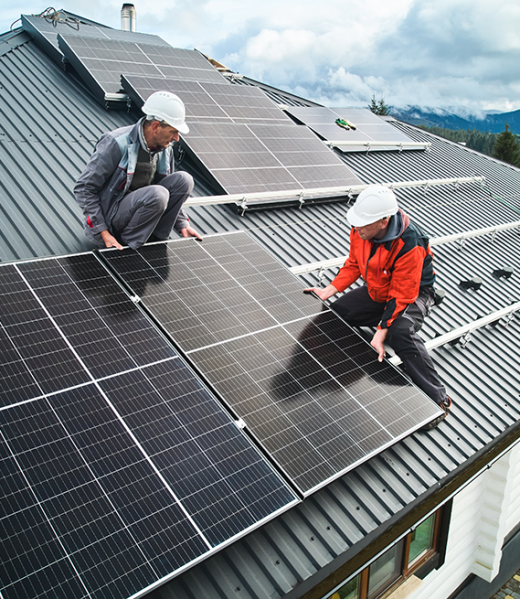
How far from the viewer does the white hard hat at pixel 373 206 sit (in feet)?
20.7

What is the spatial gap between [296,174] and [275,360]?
661cm

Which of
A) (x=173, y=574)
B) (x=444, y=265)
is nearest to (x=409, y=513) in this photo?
(x=173, y=574)

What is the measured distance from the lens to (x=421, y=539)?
8242 millimetres

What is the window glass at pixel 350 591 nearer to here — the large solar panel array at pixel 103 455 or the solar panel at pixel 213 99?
the large solar panel array at pixel 103 455

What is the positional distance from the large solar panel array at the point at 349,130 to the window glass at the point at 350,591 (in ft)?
38.1

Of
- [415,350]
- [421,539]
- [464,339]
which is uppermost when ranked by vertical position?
[415,350]

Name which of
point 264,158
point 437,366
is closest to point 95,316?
point 437,366

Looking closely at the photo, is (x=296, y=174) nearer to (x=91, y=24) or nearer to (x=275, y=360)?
(x=275, y=360)

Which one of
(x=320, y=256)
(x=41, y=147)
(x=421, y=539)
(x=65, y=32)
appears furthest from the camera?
(x=65, y=32)

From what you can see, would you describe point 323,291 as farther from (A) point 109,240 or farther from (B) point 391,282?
(A) point 109,240

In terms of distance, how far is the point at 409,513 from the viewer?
560 centimetres

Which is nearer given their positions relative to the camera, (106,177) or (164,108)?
(164,108)

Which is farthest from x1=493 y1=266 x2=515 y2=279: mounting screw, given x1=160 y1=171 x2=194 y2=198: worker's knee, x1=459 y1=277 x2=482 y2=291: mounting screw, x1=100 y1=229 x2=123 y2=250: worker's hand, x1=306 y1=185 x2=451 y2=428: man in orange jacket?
x1=100 y1=229 x2=123 y2=250: worker's hand

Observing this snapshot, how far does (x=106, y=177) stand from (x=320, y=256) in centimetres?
427
